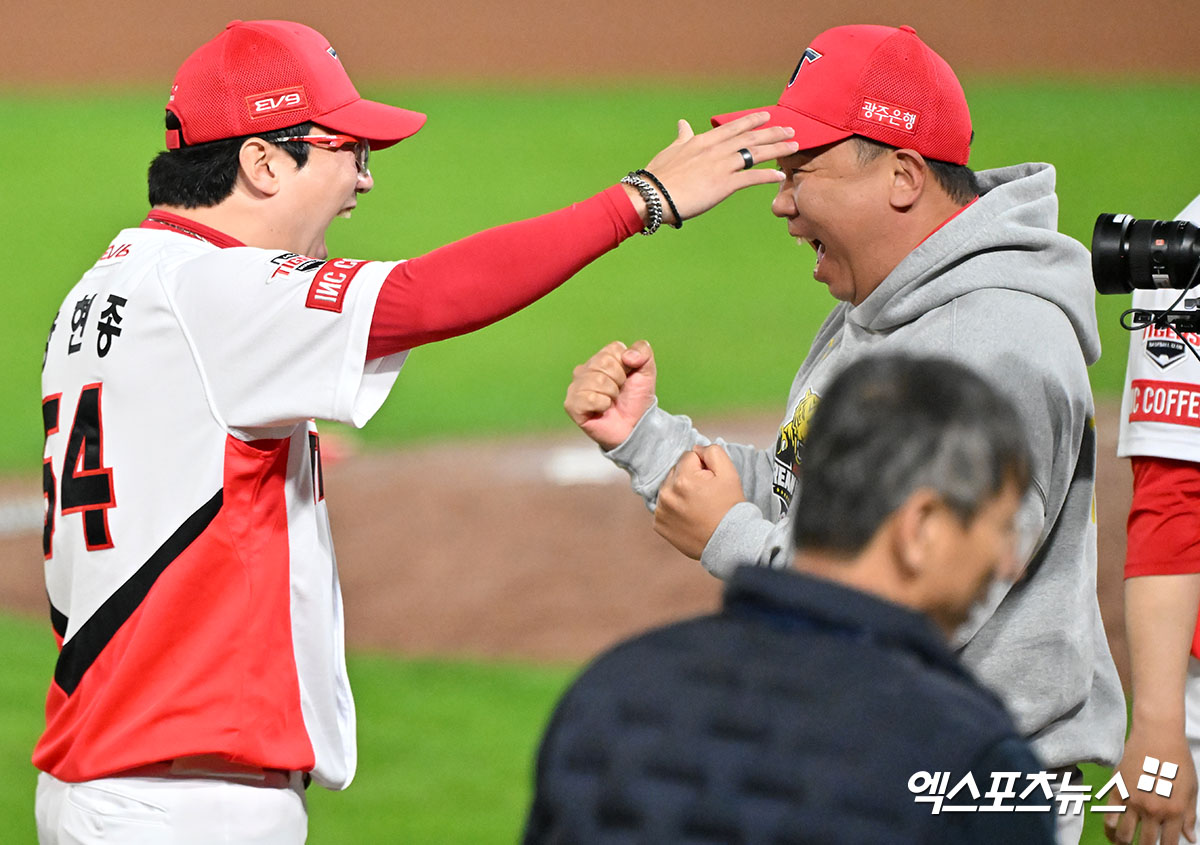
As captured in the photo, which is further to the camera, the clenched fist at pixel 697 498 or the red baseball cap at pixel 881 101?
the red baseball cap at pixel 881 101

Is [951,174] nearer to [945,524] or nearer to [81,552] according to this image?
[945,524]

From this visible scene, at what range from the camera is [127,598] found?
2113 mm

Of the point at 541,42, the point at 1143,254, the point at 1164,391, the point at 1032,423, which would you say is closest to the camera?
the point at 1032,423

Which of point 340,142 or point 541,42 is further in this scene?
point 541,42

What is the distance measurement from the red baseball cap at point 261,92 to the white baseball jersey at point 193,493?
253 mm

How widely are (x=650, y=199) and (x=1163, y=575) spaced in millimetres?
1138

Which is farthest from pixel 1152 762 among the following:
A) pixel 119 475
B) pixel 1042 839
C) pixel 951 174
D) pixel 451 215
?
pixel 451 215

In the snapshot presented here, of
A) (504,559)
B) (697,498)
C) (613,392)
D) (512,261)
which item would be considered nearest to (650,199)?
(512,261)

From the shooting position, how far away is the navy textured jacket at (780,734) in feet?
3.83

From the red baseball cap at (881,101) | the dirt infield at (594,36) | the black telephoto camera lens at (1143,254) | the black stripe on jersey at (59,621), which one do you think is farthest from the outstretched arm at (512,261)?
the dirt infield at (594,36)

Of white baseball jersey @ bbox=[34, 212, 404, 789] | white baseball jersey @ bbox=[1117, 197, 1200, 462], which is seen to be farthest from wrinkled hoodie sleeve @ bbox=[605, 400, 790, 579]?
white baseball jersey @ bbox=[1117, 197, 1200, 462]

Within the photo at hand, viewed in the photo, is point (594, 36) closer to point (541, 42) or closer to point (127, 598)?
point (541, 42)

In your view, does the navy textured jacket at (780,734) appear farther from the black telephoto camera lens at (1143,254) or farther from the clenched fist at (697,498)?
the black telephoto camera lens at (1143,254)

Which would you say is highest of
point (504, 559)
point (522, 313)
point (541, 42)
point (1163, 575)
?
point (541, 42)
